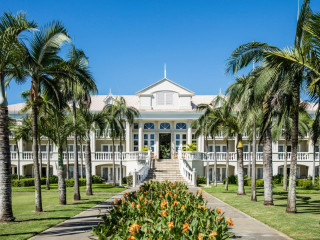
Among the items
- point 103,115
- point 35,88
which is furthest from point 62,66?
point 103,115

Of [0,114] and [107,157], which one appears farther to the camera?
[107,157]

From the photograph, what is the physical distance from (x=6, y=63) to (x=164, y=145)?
30146 mm

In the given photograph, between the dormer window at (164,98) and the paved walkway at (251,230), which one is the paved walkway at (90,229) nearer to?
the paved walkway at (251,230)

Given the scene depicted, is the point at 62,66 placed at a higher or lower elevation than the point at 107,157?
higher

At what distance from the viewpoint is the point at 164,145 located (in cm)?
4094

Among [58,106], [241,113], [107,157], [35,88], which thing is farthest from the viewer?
[107,157]

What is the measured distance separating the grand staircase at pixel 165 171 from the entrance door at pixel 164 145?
5256 mm

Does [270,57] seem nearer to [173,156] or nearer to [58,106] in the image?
[58,106]

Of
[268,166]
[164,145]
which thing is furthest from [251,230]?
[164,145]

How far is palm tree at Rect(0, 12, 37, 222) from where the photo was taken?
Result: 37.9 feet

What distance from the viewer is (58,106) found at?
1593 cm

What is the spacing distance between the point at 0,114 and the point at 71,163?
92.0 feet

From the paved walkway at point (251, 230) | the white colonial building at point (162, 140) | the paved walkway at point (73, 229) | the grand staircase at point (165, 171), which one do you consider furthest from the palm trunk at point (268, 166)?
the white colonial building at point (162, 140)

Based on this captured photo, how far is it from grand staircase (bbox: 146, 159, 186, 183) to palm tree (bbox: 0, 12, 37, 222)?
18765 mm
